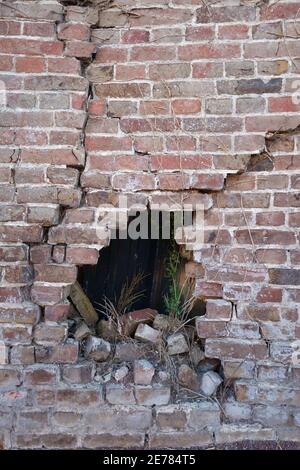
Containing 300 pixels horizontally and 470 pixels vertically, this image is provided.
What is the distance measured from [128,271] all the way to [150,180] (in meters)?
0.65

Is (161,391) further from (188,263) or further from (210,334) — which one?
(188,263)

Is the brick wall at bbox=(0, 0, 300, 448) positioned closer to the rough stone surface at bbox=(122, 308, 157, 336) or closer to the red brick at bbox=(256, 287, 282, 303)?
the red brick at bbox=(256, 287, 282, 303)

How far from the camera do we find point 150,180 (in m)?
2.16

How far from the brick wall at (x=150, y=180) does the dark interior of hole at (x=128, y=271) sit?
37cm

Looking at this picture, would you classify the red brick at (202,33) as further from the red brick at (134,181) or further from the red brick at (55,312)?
the red brick at (55,312)

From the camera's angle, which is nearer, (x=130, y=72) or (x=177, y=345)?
(x=130, y=72)

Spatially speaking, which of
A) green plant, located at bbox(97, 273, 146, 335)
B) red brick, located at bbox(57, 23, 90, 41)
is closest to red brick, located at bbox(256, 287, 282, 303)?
green plant, located at bbox(97, 273, 146, 335)

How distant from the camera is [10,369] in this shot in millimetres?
2201

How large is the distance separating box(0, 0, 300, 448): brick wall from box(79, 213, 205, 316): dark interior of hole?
14.6 inches

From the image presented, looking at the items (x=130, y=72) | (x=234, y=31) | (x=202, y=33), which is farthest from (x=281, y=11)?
(x=130, y=72)

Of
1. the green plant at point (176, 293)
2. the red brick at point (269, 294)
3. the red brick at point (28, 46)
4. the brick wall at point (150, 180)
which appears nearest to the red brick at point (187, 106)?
the brick wall at point (150, 180)

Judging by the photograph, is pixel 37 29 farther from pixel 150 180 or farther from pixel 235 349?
pixel 235 349

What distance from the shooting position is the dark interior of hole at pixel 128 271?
2557mm

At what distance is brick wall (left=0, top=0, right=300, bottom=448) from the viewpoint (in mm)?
2123
